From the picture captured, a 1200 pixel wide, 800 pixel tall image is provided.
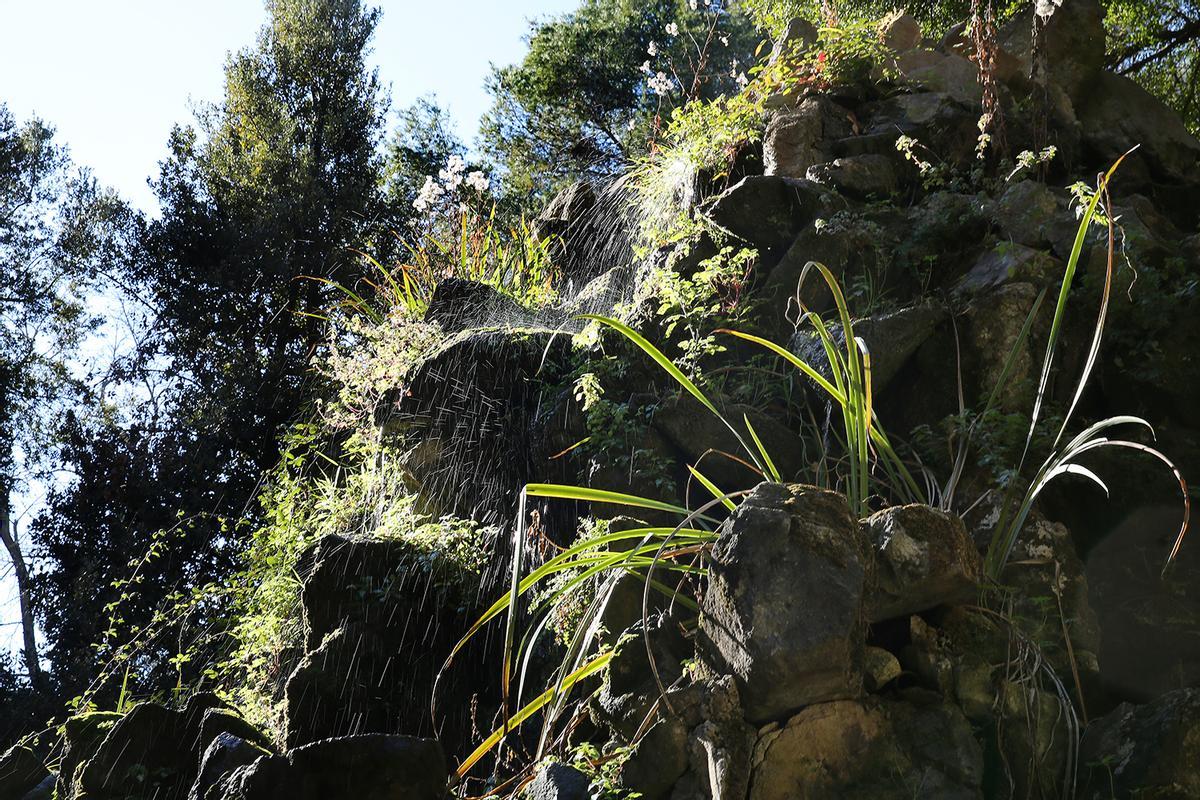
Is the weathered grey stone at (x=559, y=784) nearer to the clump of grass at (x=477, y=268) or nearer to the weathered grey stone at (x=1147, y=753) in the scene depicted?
the weathered grey stone at (x=1147, y=753)

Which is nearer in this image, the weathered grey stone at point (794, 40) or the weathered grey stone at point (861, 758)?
the weathered grey stone at point (861, 758)

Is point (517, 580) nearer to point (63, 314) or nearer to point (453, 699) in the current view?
point (453, 699)

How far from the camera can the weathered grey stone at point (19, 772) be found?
369 centimetres

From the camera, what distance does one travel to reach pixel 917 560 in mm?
2562

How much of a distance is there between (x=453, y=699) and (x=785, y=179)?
9.09ft

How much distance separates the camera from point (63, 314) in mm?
11789

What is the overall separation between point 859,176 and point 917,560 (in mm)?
2804

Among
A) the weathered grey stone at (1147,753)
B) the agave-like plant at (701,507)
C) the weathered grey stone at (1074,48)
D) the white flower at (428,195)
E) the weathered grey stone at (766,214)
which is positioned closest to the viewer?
the weathered grey stone at (1147,753)

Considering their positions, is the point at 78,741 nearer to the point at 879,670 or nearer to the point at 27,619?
the point at 879,670

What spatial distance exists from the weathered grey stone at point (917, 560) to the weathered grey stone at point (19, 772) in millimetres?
3227

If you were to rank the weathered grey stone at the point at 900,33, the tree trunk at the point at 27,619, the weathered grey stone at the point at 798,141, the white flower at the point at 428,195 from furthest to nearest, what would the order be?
the tree trunk at the point at 27,619, the white flower at the point at 428,195, the weathered grey stone at the point at 900,33, the weathered grey stone at the point at 798,141

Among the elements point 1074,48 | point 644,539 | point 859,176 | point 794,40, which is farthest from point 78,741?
point 1074,48

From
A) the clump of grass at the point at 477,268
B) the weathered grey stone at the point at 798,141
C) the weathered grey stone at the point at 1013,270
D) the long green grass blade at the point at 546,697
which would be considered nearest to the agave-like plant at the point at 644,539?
the long green grass blade at the point at 546,697

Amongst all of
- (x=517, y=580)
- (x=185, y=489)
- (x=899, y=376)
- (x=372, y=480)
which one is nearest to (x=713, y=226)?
(x=899, y=376)
